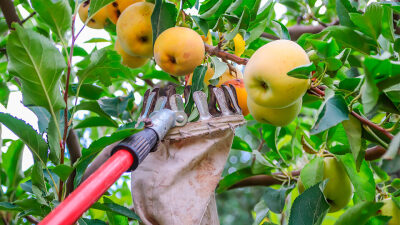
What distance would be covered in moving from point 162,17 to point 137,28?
0.06 m

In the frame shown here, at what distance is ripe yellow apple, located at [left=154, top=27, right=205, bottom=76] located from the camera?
768 millimetres

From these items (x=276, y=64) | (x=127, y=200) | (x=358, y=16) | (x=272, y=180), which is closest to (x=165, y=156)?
(x=276, y=64)

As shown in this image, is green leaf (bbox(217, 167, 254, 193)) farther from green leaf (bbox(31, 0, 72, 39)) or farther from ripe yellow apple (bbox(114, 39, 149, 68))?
green leaf (bbox(31, 0, 72, 39))

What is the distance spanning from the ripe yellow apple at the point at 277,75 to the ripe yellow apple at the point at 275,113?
0.18 feet

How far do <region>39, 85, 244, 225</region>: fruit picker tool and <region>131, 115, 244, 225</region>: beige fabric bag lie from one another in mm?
16

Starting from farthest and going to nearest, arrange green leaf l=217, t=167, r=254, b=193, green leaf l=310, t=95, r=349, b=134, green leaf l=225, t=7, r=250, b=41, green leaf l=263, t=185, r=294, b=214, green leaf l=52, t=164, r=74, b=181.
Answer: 1. green leaf l=217, t=167, r=254, b=193
2. green leaf l=263, t=185, r=294, b=214
3. green leaf l=225, t=7, r=250, b=41
4. green leaf l=52, t=164, r=74, b=181
5. green leaf l=310, t=95, r=349, b=134

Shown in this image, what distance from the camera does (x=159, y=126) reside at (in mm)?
608

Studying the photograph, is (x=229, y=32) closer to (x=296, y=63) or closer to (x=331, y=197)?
(x=296, y=63)

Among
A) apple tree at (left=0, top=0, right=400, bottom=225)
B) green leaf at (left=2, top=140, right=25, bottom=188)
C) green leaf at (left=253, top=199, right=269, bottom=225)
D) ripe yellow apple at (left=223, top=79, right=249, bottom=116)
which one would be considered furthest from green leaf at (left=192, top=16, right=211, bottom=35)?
green leaf at (left=2, top=140, right=25, bottom=188)

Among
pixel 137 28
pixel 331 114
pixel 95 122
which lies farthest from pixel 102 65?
pixel 331 114

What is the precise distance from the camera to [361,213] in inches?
26.7

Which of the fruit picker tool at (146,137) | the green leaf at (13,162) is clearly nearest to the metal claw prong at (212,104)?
the fruit picker tool at (146,137)

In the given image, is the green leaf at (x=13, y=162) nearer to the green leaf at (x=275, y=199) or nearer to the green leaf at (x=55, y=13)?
the green leaf at (x=55, y=13)

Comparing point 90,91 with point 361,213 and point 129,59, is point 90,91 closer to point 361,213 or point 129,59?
point 129,59
